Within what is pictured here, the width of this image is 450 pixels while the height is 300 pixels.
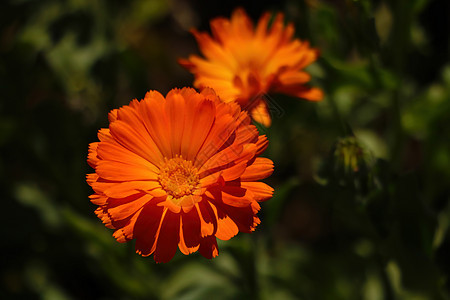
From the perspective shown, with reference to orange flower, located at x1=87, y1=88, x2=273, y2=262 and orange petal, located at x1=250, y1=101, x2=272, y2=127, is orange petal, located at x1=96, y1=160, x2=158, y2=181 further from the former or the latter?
orange petal, located at x1=250, y1=101, x2=272, y2=127

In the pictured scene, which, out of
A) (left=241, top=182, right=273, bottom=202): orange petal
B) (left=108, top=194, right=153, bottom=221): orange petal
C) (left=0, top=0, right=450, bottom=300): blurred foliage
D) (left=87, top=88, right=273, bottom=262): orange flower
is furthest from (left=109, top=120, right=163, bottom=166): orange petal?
(left=0, top=0, right=450, bottom=300): blurred foliage

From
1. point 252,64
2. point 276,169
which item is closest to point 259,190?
point 252,64

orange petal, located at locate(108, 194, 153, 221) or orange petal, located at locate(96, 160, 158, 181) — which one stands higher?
orange petal, located at locate(96, 160, 158, 181)

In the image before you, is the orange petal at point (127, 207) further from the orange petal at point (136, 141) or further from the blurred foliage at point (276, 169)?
the blurred foliage at point (276, 169)

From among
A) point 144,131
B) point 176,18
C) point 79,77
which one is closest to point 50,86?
point 79,77

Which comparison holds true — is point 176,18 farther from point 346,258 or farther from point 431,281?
point 431,281

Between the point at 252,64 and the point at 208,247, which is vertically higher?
the point at 252,64

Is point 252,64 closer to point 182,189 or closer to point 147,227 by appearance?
point 182,189
